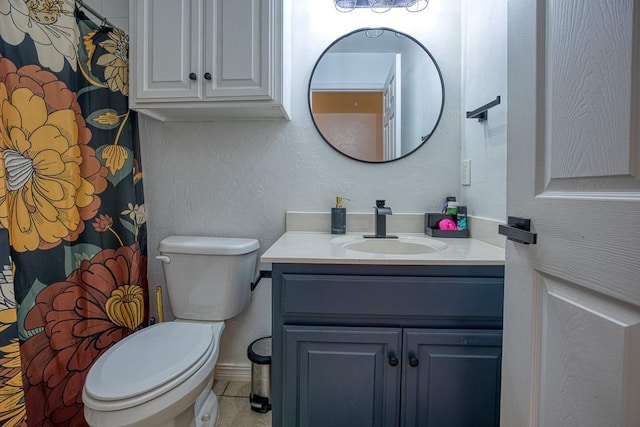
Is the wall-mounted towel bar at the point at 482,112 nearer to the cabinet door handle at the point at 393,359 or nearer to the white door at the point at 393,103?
the white door at the point at 393,103

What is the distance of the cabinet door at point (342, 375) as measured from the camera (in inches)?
37.9

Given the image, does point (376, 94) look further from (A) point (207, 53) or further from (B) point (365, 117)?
(A) point (207, 53)

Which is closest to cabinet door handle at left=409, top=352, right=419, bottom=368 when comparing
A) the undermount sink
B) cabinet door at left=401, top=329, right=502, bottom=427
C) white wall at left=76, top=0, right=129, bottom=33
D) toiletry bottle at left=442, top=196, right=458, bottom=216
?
cabinet door at left=401, top=329, right=502, bottom=427

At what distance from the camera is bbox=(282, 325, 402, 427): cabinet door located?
96 cm

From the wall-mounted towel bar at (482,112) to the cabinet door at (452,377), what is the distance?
2.83 ft

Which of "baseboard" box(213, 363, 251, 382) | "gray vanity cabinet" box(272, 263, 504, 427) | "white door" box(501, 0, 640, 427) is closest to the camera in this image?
"white door" box(501, 0, 640, 427)

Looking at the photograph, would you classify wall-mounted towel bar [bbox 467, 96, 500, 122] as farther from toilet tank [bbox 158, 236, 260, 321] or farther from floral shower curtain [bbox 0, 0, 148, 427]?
floral shower curtain [bbox 0, 0, 148, 427]

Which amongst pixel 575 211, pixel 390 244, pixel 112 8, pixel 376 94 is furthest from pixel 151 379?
pixel 112 8

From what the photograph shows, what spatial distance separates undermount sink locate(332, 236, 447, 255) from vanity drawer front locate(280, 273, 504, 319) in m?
0.34

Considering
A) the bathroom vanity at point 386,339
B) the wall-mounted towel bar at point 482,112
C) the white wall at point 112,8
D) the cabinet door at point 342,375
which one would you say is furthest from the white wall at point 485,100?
the white wall at point 112,8

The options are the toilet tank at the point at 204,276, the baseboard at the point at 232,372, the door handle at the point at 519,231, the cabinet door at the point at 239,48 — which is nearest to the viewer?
the door handle at the point at 519,231

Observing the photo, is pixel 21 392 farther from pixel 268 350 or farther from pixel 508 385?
pixel 508 385

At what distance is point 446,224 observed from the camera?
1.43 metres

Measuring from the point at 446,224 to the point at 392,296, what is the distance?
2.09 feet
